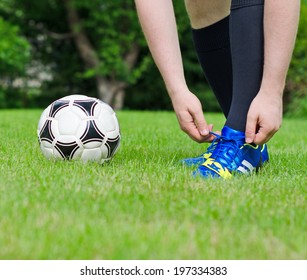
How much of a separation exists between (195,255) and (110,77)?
527 inches

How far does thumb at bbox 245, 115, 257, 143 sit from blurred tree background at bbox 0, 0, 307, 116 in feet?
36.6

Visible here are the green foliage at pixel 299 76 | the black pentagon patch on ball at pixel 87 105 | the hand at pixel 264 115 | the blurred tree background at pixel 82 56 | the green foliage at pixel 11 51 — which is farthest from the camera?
the blurred tree background at pixel 82 56

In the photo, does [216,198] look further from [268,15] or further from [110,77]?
[110,77]

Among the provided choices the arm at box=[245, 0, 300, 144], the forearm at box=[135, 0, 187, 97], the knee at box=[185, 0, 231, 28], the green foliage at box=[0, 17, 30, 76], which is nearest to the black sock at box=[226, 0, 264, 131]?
the arm at box=[245, 0, 300, 144]

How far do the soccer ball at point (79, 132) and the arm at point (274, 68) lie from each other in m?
0.66

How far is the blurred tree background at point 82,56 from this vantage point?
13797mm

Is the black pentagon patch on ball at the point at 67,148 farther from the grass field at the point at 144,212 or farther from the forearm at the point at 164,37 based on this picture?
the forearm at the point at 164,37

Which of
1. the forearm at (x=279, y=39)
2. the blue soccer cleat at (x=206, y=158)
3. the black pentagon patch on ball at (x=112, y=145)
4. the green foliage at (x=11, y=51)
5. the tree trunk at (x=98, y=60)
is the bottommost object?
the tree trunk at (x=98, y=60)

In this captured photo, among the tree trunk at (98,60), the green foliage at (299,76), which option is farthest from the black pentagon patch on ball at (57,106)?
the tree trunk at (98,60)

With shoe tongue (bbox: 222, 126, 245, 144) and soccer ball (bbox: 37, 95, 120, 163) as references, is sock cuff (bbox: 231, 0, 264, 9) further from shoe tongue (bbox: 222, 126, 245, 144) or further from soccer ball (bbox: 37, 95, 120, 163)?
soccer ball (bbox: 37, 95, 120, 163)

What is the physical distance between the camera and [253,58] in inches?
90.4

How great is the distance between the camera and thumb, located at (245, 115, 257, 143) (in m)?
2.13

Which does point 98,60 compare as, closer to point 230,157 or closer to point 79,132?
point 79,132

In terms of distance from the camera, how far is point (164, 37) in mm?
2281
